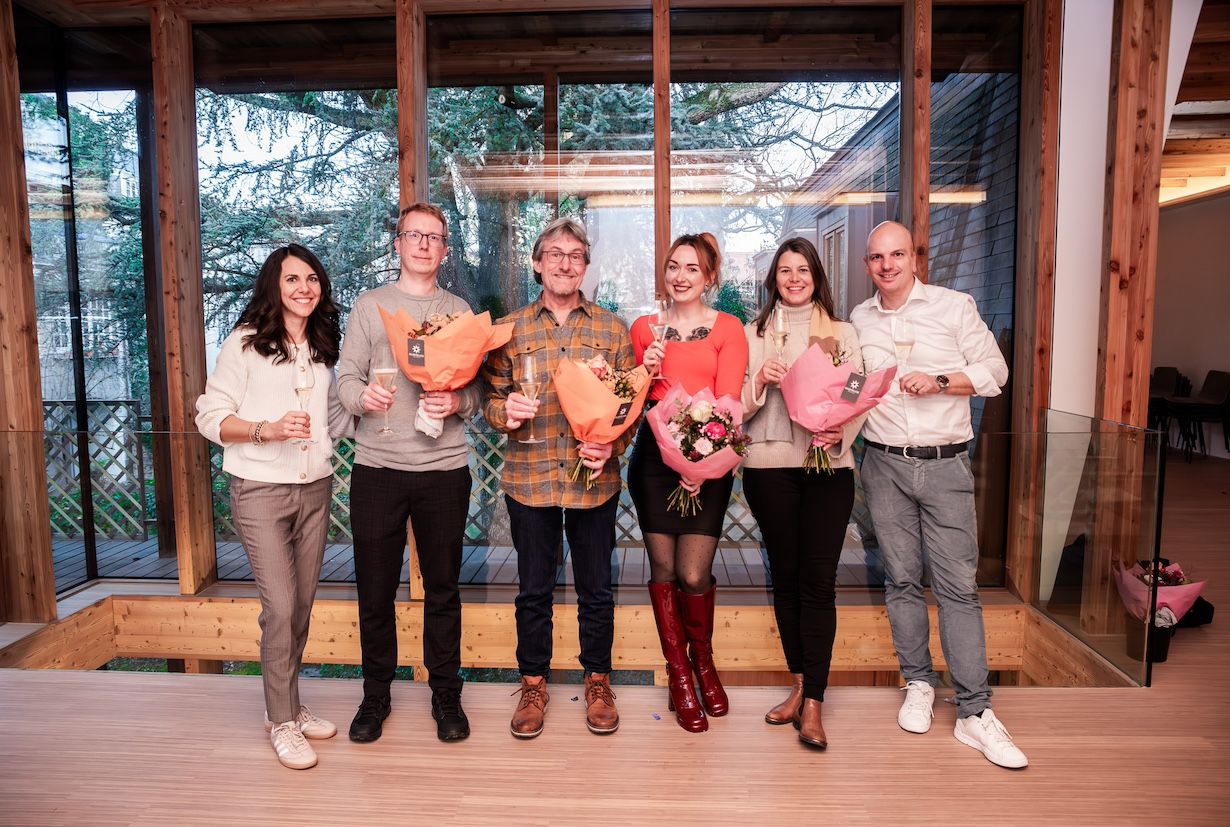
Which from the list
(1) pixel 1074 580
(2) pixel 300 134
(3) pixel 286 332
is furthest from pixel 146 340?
(1) pixel 1074 580

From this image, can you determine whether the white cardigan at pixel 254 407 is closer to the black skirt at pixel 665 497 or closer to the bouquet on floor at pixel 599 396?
the bouquet on floor at pixel 599 396

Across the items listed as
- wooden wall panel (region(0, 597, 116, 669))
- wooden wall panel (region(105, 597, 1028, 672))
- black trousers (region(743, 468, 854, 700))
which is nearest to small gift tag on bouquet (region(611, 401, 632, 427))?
black trousers (region(743, 468, 854, 700))

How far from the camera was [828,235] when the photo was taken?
3984 mm

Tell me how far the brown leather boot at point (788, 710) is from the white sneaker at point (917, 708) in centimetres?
34

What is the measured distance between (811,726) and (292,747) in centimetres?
162

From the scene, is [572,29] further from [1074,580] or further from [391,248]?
[1074,580]

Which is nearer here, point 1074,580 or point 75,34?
point 1074,580

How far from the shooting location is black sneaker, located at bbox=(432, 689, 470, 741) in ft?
7.86

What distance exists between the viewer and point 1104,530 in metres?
3.10

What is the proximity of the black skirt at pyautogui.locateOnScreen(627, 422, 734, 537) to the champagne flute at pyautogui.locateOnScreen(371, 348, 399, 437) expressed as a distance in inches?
31.3

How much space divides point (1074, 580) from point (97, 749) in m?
3.82

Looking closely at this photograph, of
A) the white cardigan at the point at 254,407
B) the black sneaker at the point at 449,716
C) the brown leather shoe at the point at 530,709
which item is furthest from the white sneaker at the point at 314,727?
the white cardigan at the point at 254,407

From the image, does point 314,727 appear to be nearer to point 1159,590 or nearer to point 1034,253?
point 1159,590

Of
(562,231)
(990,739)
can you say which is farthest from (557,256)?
(990,739)
